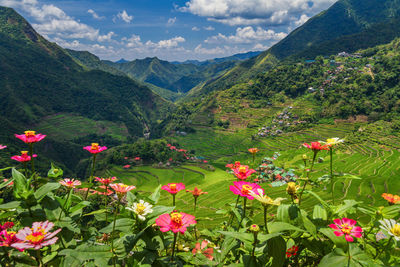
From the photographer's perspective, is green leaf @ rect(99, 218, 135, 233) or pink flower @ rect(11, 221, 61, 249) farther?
green leaf @ rect(99, 218, 135, 233)

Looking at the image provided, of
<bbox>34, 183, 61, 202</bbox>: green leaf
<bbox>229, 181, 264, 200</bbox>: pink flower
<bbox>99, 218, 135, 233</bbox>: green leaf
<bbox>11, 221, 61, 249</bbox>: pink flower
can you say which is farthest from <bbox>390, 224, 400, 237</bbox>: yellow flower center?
<bbox>34, 183, 61, 202</bbox>: green leaf

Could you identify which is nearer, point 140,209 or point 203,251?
point 140,209

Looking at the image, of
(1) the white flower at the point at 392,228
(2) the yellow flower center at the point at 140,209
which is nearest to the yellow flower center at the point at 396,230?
(1) the white flower at the point at 392,228

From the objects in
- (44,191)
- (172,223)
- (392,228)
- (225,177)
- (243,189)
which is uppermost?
(44,191)

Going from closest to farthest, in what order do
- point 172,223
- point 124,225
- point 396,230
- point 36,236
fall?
point 36,236 → point 396,230 → point 172,223 → point 124,225

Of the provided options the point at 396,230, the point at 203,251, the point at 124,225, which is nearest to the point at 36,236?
the point at 124,225

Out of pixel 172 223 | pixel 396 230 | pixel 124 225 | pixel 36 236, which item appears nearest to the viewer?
pixel 36 236

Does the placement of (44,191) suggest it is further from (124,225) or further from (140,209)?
(140,209)

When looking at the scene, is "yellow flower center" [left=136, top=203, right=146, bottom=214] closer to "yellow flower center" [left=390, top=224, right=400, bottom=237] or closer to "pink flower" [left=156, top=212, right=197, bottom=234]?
"pink flower" [left=156, top=212, right=197, bottom=234]

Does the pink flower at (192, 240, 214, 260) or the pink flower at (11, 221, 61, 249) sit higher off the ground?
the pink flower at (11, 221, 61, 249)

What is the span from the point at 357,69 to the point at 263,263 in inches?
7236

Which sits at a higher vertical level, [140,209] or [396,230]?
[140,209]

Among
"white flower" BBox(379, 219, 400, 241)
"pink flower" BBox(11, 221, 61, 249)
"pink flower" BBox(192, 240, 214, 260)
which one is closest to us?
"pink flower" BBox(11, 221, 61, 249)

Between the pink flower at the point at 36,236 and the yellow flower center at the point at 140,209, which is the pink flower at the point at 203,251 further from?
the pink flower at the point at 36,236
